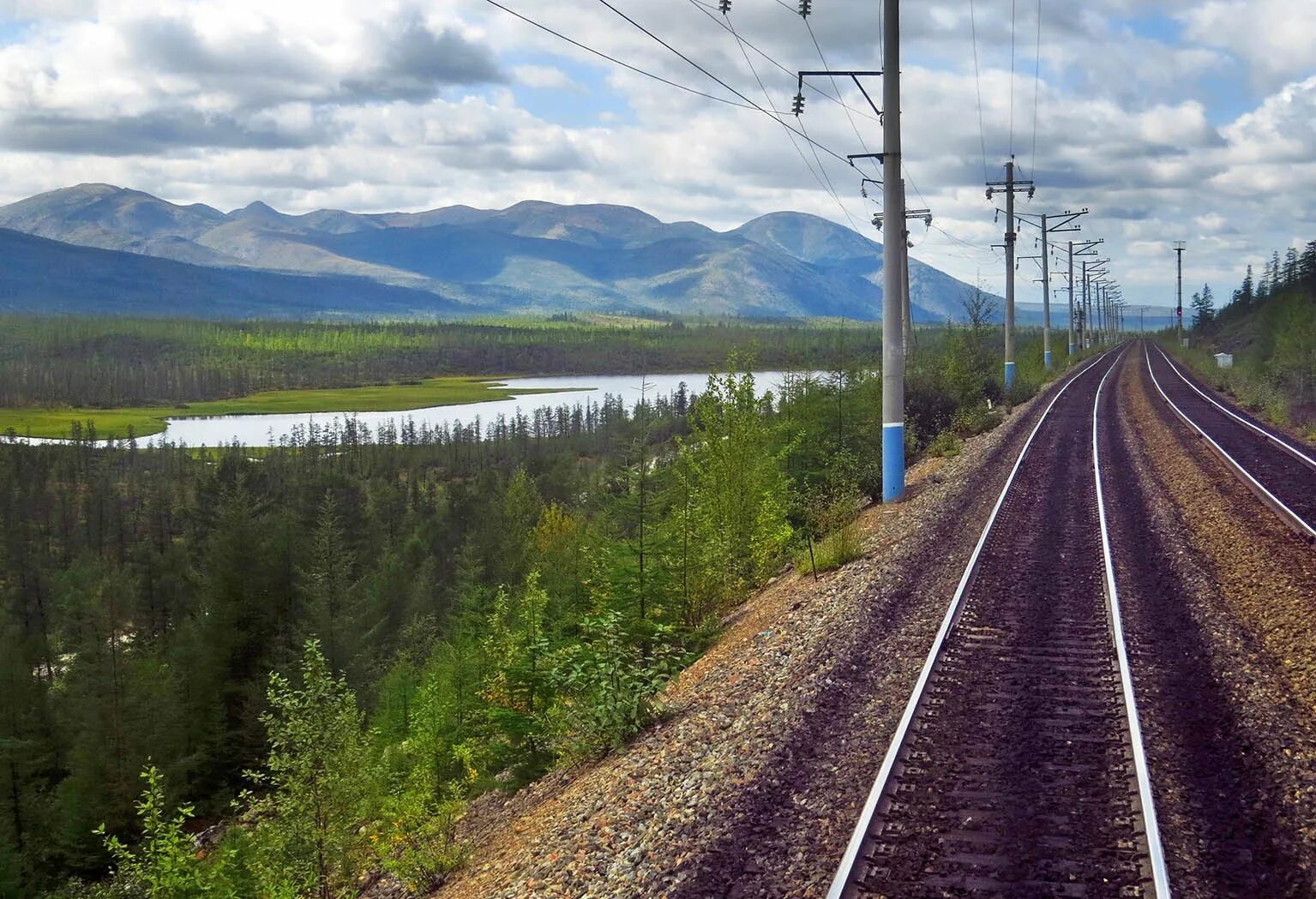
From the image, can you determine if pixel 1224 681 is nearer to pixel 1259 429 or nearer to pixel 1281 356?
pixel 1259 429

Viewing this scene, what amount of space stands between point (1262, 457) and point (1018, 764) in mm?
20542

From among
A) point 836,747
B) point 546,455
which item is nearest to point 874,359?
point 836,747

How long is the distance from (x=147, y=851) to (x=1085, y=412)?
32.7 metres

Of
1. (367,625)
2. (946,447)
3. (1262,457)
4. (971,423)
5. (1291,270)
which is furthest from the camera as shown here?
(1291,270)

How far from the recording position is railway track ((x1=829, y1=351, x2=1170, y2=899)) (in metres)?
5.93

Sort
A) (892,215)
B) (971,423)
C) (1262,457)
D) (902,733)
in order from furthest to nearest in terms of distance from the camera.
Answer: (971,423) < (1262,457) < (892,215) < (902,733)

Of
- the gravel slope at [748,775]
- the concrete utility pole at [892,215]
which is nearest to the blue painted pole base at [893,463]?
the concrete utility pole at [892,215]

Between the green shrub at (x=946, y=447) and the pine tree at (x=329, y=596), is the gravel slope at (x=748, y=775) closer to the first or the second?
the green shrub at (x=946, y=447)

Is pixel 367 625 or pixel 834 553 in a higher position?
pixel 834 553

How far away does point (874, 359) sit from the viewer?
38.7 m

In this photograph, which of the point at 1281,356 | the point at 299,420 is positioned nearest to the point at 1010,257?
the point at 1281,356

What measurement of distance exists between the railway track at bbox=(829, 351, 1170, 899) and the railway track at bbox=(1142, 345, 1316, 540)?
19.6 feet

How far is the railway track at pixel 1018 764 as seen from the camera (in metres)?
5.93

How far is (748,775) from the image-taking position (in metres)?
7.84
